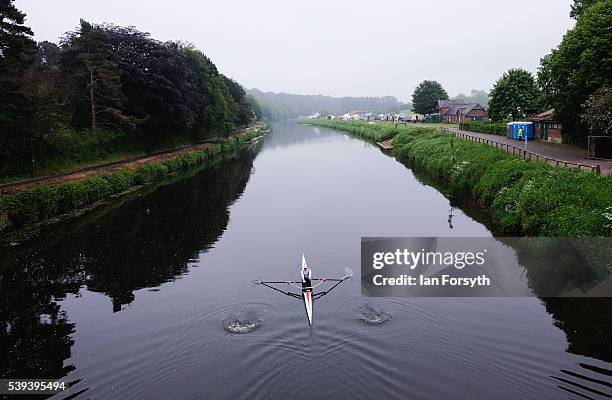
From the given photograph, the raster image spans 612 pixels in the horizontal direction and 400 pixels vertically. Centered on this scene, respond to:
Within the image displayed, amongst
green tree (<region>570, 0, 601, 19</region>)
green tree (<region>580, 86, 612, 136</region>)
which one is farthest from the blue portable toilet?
green tree (<region>580, 86, 612, 136</region>)

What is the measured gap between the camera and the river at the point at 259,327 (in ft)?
44.4

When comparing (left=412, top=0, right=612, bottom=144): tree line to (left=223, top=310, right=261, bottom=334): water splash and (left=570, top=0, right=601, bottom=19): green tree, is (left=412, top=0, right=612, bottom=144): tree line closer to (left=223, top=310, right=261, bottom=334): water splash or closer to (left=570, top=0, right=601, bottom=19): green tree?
(left=570, top=0, right=601, bottom=19): green tree

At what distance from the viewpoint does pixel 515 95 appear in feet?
268

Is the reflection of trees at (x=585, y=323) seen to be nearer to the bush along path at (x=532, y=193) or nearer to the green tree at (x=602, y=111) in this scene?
the bush along path at (x=532, y=193)

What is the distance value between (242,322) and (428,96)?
140 metres

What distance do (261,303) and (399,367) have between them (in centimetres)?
704

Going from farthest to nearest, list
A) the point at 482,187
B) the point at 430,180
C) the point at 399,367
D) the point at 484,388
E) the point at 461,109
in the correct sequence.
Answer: the point at 461,109 < the point at 430,180 < the point at 482,187 < the point at 399,367 < the point at 484,388

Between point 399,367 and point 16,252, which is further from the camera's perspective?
point 16,252

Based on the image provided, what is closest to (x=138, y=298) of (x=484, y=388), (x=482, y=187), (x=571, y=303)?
(x=484, y=388)

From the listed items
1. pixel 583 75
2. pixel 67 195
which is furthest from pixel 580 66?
pixel 67 195

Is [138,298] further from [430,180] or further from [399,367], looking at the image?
[430,180]

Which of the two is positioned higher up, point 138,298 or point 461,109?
point 461,109

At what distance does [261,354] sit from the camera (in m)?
15.1

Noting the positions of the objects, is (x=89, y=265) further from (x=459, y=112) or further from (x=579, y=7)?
(x=459, y=112)
